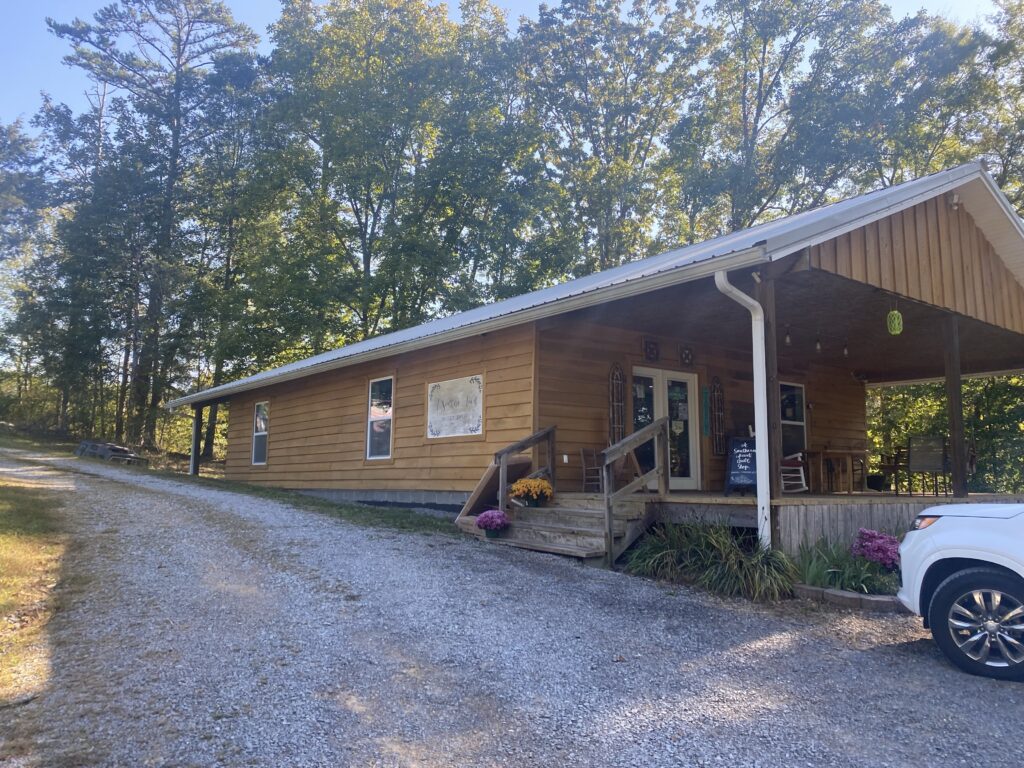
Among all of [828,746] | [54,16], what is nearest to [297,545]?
[828,746]

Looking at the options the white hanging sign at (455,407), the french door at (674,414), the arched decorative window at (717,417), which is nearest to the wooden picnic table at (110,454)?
the white hanging sign at (455,407)

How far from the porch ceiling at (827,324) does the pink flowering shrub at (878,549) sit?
8.11 ft

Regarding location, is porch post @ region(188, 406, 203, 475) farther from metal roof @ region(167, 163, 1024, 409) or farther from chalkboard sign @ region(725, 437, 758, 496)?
chalkboard sign @ region(725, 437, 758, 496)

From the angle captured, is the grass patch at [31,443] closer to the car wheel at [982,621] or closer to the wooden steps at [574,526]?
the wooden steps at [574,526]

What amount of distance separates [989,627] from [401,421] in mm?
8414

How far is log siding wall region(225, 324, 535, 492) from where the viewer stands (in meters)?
9.09

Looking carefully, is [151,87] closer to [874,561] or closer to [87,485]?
[87,485]

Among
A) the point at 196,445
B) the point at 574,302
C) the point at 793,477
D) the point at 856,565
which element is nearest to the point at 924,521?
the point at 856,565

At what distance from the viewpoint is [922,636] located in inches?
196

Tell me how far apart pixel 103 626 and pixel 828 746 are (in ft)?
13.8

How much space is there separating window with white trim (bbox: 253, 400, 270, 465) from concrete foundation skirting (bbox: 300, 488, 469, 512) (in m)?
3.01

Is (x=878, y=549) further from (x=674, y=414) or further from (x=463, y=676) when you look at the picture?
(x=463, y=676)

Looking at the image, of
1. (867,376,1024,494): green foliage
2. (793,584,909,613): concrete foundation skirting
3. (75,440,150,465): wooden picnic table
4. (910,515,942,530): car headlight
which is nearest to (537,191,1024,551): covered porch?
(793,584,909,613): concrete foundation skirting

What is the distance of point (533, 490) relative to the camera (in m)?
7.99
